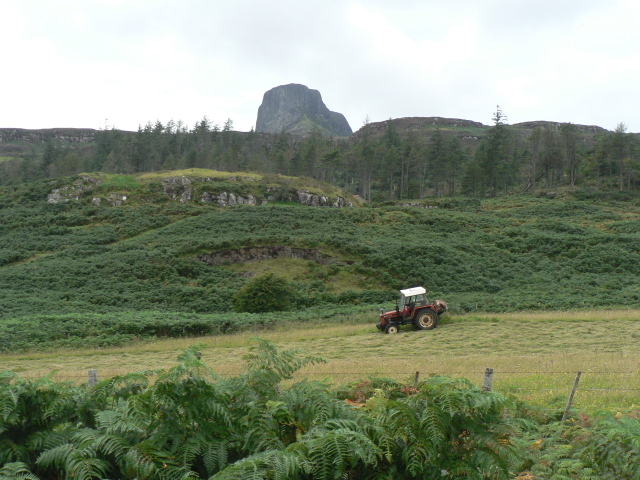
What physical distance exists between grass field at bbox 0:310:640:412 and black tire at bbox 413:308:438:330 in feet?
1.53

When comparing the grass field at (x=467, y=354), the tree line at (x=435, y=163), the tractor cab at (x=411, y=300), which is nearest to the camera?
the grass field at (x=467, y=354)

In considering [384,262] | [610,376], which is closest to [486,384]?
[610,376]

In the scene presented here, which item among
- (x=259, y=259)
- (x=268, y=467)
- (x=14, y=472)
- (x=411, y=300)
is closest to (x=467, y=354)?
(x=411, y=300)

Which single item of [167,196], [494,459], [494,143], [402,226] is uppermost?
[494,143]

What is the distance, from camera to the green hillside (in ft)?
93.6

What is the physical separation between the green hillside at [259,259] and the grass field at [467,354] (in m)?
3.25

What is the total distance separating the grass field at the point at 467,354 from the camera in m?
10.8

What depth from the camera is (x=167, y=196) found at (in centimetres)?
6394

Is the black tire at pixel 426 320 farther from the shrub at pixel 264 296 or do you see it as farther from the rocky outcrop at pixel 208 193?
the rocky outcrop at pixel 208 193

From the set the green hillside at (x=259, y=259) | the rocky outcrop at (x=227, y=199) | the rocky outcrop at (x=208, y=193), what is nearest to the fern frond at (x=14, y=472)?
the green hillside at (x=259, y=259)

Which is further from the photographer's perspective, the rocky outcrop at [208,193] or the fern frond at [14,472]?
the rocky outcrop at [208,193]

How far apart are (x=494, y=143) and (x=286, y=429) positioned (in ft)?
291

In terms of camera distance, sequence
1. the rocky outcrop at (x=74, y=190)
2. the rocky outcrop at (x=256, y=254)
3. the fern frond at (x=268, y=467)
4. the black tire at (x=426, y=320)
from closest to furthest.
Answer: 1. the fern frond at (x=268, y=467)
2. the black tire at (x=426, y=320)
3. the rocky outcrop at (x=256, y=254)
4. the rocky outcrop at (x=74, y=190)

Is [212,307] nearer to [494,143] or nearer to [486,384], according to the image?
[486,384]
